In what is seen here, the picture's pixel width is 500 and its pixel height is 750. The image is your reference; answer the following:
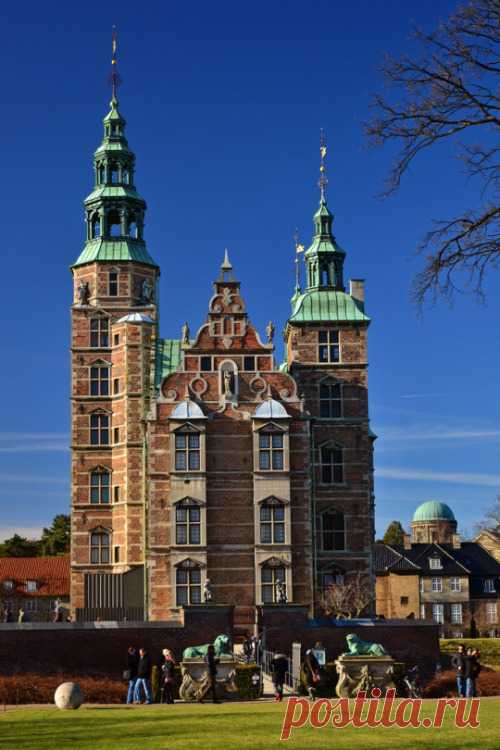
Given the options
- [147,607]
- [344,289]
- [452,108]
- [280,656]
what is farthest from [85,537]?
[452,108]

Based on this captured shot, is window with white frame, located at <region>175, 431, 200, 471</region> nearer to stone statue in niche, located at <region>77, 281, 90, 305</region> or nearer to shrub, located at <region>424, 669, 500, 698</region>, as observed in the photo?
stone statue in niche, located at <region>77, 281, 90, 305</region>

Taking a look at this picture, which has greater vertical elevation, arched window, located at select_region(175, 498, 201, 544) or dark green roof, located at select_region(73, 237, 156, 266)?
dark green roof, located at select_region(73, 237, 156, 266)

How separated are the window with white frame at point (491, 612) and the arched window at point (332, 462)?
111 feet

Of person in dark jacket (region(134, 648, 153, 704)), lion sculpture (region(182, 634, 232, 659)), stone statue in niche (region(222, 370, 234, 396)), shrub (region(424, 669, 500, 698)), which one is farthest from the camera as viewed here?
stone statue in niche (region(222, 370, 234, 396))

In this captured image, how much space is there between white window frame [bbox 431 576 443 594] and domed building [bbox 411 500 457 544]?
2641cm

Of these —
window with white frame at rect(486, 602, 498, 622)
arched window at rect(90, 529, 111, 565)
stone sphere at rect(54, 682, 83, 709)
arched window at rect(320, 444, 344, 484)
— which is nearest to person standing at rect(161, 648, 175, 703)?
stone sphere at rect(54, 682, 83, 709)

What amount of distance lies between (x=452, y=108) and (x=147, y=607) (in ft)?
147

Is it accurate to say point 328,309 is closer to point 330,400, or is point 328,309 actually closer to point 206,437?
point 330,400

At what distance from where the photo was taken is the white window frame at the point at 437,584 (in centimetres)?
9106

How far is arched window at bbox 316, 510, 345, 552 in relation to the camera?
6131 centimetres

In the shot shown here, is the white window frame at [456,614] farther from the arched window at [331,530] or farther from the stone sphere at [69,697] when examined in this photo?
the stone sphere at [69,697]

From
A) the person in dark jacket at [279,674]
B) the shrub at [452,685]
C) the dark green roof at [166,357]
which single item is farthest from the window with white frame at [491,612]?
the person in dark jacket at [279,674]

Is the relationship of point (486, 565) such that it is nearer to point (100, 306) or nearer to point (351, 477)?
point (351, 477)

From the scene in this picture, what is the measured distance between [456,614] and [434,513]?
2949 centimetres
